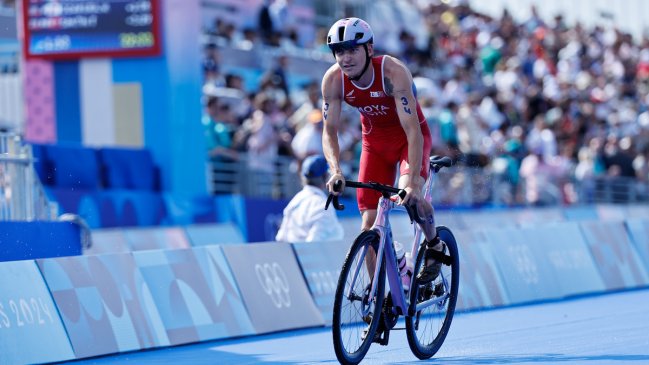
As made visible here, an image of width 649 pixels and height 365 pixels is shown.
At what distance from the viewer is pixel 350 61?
8.34 m

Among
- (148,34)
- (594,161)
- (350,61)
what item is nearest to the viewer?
(350,61)

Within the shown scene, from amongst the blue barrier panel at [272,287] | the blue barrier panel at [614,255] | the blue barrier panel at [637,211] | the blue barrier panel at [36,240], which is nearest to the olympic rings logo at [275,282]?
the blue barrier panel at [272,287]

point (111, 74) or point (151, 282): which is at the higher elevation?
point (111, 74)

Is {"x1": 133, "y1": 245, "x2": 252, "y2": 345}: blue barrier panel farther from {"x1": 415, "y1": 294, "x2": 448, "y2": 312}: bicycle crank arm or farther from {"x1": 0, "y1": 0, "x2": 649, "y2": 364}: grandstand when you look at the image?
{"x1": 415, "y1": 294, "x2": 448, "y2": 312}: bicycle crank arm

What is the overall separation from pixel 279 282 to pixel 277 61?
35.7ft

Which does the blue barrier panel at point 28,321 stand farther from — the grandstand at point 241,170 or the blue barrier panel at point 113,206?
the blue barrier panel at point 113,206

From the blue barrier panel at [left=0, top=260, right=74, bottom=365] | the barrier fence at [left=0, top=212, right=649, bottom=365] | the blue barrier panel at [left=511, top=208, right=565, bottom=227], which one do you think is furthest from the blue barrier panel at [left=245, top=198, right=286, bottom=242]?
the blue barrier panel at [left=0, top=260, right=74, bottom=365]

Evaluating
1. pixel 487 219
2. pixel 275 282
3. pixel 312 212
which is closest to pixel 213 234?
pixel 312 212

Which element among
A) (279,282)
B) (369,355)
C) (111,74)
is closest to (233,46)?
(111,74)

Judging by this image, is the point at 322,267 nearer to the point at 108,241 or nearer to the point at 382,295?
the point at 108,241

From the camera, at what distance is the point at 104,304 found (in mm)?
10055

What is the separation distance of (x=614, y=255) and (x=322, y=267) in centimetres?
558

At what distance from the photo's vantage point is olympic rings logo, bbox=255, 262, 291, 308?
11742 millimetres

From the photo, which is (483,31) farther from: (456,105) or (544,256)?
(544,256)
